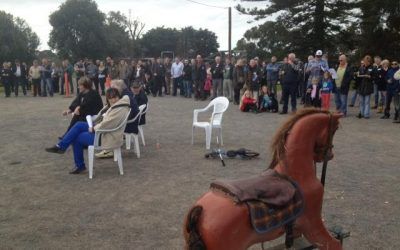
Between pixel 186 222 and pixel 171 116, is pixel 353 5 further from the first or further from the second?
pixel 186 222

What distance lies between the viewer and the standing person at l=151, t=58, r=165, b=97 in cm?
1930

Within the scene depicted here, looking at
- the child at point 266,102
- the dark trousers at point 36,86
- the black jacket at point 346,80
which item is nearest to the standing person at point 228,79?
the child at point 266,102

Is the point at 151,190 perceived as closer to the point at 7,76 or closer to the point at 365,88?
the point at 365,88

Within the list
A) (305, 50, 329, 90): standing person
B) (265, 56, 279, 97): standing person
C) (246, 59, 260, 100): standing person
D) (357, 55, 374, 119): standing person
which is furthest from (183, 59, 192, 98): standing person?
(357, 55, 374, 119): standing person

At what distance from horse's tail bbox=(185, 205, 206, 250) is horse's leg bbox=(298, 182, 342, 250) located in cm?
75

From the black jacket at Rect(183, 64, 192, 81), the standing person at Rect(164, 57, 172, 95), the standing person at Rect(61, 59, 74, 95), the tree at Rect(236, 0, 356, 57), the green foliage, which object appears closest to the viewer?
the black jacket at Rect(183, 64, 192, 81)

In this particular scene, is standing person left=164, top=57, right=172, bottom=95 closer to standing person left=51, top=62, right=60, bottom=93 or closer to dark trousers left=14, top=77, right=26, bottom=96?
standing person left=51, top=62, right=60, bottom=93

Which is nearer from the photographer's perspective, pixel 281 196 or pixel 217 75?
pixel 281 196

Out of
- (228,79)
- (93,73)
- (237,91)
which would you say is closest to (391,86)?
(237,91)

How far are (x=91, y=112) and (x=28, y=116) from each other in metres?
6.34

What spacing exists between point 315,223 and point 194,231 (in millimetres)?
910

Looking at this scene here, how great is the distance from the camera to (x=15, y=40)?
39625mm

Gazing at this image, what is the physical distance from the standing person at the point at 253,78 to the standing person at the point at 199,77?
2.62 metres

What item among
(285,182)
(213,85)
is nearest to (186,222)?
(285,182)
